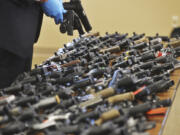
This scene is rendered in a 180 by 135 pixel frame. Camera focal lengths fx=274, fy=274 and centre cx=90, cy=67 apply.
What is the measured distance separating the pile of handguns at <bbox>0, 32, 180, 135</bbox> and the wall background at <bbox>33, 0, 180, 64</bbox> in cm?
254

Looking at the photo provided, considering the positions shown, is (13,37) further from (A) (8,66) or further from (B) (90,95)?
(B) (90,95)

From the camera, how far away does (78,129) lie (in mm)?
854

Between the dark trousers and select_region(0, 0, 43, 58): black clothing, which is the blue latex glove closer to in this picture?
select_region(0, 0, 43, 58): black clothing

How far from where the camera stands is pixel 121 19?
438 cm

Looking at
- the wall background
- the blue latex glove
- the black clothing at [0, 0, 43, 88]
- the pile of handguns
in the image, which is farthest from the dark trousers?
the wall background

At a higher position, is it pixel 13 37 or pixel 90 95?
pixel 13 37

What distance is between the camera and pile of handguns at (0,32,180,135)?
899mm

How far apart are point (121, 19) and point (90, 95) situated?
3379mm

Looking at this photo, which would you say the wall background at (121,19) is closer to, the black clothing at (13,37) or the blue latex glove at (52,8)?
the blue latex glove at (52,8)

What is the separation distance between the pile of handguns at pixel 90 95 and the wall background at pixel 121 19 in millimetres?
2540

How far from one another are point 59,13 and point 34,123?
130cm

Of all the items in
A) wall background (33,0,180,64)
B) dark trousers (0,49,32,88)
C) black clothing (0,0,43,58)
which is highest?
wall background (33,0,180,64)

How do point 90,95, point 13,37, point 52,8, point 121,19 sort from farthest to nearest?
point 121,19
point 52,8
point 13,37
point 90,95

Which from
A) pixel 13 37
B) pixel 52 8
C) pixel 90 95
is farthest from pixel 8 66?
pixel 90 95
